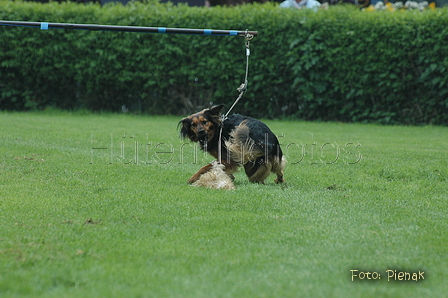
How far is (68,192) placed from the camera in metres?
5.01

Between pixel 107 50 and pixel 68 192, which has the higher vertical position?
pixel 107 50

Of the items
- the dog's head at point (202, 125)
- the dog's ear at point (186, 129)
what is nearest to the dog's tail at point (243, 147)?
the dog's head at point (202, 125)

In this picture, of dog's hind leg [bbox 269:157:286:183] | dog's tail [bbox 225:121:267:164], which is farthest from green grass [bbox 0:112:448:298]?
dog's tail [bbox 225:121:267:164]

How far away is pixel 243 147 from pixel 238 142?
8 cm

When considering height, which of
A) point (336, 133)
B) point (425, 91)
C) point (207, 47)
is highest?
point (207, 47)

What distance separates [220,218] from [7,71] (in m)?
11.9

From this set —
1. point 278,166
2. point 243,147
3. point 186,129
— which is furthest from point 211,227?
point 186,129

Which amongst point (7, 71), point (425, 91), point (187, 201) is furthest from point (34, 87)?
point (187, 201)

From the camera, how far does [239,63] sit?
44.9ft

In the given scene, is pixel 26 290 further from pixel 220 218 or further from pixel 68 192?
pixel 68 192

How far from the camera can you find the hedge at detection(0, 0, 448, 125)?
41.6ft

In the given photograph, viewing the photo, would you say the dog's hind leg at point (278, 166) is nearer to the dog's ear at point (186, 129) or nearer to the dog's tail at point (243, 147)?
the dog's tail at point (243, 147)

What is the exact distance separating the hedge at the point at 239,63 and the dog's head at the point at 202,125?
7.54 meters

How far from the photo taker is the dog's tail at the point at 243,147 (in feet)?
19.2
